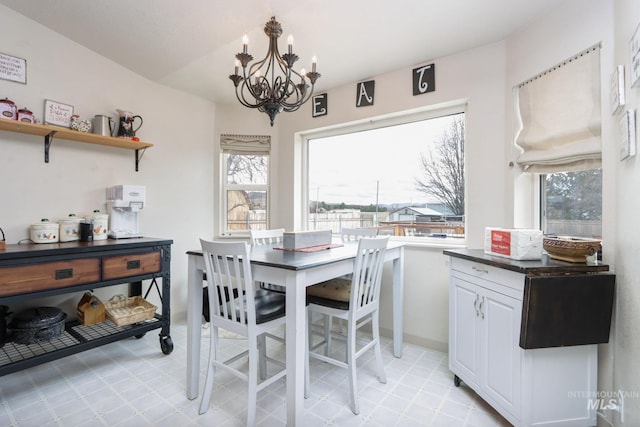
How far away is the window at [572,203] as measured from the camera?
1748mm

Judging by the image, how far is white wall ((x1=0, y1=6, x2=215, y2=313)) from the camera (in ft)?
7.09

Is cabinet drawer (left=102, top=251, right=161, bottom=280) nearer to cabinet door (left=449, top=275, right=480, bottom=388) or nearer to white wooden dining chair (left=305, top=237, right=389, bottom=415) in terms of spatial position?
white wooden dining chair (left=305, top=237, right=389, bottom=415)

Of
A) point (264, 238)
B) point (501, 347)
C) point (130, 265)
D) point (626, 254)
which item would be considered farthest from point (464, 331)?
point (130, 265)

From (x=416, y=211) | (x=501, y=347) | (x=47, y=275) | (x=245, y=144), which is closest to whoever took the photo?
(x=501, y=347)

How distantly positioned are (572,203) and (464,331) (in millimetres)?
1039

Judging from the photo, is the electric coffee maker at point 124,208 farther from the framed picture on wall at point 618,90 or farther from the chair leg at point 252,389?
the framed picture on wall at point 618,90

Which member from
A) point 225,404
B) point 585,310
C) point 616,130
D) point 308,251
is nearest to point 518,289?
point 585,310

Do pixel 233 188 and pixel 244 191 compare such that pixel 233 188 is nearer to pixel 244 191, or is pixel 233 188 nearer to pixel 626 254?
pixel 244 191

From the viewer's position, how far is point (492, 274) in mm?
1653

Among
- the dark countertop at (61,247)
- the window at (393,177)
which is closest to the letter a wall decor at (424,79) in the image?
the window at (393,177)

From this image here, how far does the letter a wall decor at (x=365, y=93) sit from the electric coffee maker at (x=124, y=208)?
2.12m

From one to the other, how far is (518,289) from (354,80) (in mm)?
2284

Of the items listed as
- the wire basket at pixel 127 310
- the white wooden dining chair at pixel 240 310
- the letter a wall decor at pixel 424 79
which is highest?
the letter a wall decor at pixel 424 79

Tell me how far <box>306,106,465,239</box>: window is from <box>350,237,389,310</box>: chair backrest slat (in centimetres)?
95
